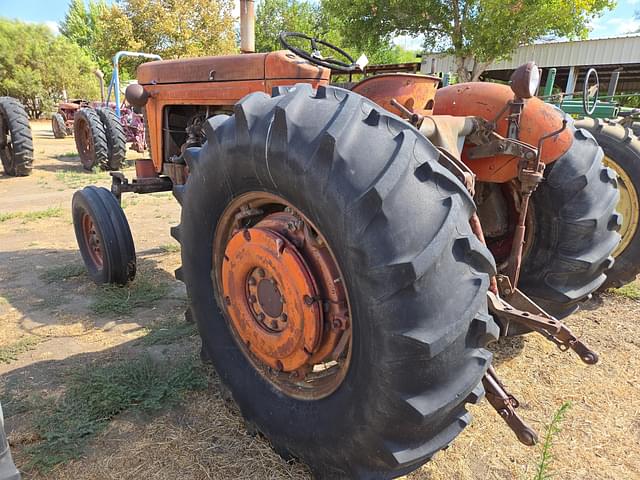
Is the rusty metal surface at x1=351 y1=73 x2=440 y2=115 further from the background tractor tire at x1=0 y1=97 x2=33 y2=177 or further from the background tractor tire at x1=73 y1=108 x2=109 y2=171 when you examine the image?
the background tractor tire at x1=0 y1=97 x2=33 y2=177

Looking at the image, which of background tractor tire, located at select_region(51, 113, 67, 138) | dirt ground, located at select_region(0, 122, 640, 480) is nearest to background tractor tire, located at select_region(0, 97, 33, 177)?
dirt ground, located at select_region(0, 122, 640, 480)

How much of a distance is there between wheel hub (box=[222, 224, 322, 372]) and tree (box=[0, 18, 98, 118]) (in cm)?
2976

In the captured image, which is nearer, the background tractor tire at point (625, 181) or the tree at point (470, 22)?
the background tractor tire at point (625, 181)

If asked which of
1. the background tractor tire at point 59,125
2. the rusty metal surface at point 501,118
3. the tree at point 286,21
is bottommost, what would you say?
the background tractor tire at point 59,125

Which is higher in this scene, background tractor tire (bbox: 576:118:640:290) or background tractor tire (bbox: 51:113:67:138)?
background tractor tire (bbox: 576:118:640:290)

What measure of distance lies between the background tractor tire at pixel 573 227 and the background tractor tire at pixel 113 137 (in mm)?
8354

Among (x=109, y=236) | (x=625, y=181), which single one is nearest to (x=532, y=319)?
(x=625, y=181)

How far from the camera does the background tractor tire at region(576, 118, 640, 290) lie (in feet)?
10.5

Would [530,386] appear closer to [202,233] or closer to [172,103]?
[202,233]

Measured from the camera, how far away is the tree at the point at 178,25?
2052 cm

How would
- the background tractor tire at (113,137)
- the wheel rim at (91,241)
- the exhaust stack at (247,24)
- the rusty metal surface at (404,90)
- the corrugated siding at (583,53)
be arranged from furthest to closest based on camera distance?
the corrugated siding at (583,53) < the background tractor tire at (113,137) < the wheel rim at (91,241) < the exhaust stack at (247,24) < the rusty metal surface at (404,90)

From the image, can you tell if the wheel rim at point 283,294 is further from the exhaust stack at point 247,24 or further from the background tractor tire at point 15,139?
the background tractor tire at point 15,139

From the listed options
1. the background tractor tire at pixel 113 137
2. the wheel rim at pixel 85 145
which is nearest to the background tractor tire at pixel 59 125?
the wheel rim at pixel 85 145

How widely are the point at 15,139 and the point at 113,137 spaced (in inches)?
62.2
